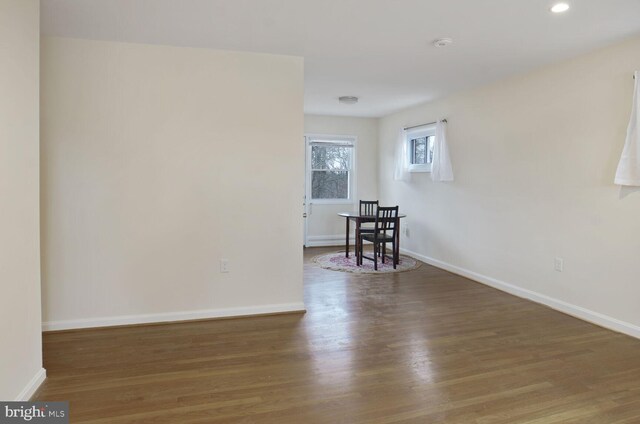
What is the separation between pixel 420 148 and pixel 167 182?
4106 millimetres

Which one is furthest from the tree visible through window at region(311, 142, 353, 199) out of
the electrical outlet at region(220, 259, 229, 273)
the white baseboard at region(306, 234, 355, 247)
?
the electrical outlet at region(220, 259, 229, 273)

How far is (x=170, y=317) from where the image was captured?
3.48 meters

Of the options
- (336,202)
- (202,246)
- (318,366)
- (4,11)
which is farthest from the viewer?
(336,202)

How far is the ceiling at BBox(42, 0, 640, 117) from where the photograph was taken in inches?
103

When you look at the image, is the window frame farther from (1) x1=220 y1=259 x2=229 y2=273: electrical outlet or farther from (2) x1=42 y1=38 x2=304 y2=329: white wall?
(1) x1=220 y1=259 x2=229 y2=273: electrical outlet

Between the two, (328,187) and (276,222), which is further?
(328,187)

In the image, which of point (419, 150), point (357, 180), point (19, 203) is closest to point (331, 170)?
point (357, 180)

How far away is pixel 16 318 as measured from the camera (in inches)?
82.8

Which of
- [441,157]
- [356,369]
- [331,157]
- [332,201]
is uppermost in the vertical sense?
[331,157]

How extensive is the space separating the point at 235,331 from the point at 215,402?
1069mm

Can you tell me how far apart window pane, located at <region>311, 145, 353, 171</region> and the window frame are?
0.08 m

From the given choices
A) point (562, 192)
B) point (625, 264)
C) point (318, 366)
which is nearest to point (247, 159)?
point (318, 366)

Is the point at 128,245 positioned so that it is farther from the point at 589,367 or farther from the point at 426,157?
the point at 426,157

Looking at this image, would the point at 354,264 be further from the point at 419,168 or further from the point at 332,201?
the point at 332,201
